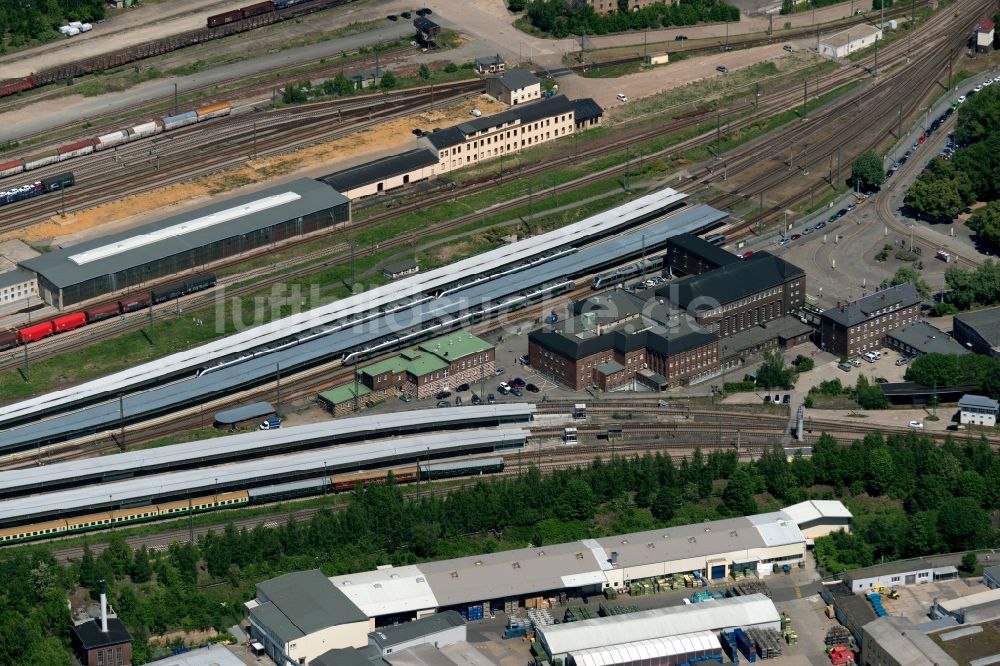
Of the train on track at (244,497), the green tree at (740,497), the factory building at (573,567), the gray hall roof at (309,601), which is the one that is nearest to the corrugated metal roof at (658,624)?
the factory building at (573,567)

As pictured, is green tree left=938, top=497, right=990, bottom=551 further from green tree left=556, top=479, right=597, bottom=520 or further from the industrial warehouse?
Result: green tree left=556, top=479, right=597, bottom=520

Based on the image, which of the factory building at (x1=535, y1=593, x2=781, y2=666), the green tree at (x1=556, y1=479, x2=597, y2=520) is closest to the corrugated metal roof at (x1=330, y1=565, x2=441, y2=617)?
the factory building at (x1=535, y1=593, x2=781, y2=666)

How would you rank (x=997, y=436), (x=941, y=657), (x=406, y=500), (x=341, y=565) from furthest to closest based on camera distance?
(x=997, y=436) < (x=406, y=500) < (x=341, y=565) < (x=941, y=657)

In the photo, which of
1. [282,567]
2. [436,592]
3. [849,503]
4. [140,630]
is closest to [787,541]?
[849,503]

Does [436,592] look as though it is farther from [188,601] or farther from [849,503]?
[849,503]

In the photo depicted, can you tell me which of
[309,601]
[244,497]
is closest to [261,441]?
[244,497]

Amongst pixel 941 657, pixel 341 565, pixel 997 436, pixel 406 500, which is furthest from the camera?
pixel 997 436

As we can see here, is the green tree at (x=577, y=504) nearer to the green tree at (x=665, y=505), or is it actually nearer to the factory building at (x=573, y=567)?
the green tree at (x=665, y=505)

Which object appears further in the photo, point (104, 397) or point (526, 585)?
point (104, 397)
